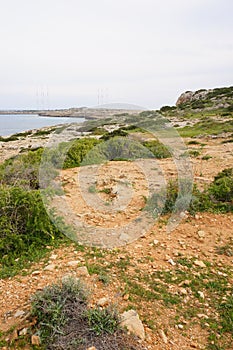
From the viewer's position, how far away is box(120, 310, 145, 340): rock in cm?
228

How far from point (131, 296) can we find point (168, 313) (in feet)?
1.20

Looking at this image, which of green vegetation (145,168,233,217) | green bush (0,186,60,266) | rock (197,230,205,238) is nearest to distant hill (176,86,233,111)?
green vegetation (145,168,233,217)

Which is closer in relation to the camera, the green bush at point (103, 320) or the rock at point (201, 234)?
the green bush at point (103, 320)

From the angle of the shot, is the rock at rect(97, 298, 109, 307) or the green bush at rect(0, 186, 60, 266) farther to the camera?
the green bush at rect(0, 186, 60, 266)

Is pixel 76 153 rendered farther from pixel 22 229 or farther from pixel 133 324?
pixel 133 324

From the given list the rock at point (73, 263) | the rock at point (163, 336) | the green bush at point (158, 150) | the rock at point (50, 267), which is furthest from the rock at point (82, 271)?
the green bush at point (158, 150)

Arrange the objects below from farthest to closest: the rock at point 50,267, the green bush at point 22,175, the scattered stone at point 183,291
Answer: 1. the green bush at point 22,175
2. the rock at point 50,267
3. the scattered stone at point 183,291

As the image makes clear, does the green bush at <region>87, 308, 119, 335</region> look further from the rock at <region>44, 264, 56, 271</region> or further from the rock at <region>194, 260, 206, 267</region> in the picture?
the rock at <region>194, 260, 206, 267</region>

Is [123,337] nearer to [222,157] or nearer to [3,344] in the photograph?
[3,344]

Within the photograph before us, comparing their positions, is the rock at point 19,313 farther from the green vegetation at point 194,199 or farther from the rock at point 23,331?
the green vegetation at point 194,199

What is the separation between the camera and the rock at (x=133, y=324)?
2275 mm

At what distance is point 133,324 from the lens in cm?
232

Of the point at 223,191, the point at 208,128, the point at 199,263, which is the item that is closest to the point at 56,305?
the point at 199,263

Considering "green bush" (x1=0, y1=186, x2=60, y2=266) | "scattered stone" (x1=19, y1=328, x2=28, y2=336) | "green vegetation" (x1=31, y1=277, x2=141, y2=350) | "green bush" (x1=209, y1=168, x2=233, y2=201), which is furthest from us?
"green bush" (x1=209, y1=168, x2=233, y2=201)
